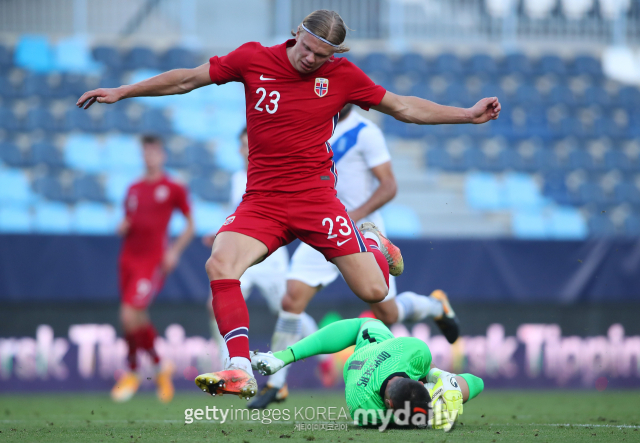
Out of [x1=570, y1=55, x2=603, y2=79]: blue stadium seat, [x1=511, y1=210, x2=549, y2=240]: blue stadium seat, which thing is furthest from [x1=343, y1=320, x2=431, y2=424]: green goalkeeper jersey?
[x1=570, y1=55, x2=603, y2=79]: blue stadium seat

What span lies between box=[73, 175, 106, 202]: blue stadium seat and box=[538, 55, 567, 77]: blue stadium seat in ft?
26.2

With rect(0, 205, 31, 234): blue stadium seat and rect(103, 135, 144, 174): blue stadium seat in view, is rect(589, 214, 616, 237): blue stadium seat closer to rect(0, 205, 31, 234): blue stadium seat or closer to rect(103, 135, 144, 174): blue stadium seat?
rect(103, 135, 144, 174): blue stadium seat

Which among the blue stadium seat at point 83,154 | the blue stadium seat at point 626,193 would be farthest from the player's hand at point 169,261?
the blue stadium seat at point 626,193

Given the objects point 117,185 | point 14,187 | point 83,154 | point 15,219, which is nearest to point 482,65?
point 117,185

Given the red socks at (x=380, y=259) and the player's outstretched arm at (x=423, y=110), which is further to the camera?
the red socks at (x=380, y=259)

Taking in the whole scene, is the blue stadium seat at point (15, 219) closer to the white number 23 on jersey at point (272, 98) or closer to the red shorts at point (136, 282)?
the red shorts at point (136, 282)

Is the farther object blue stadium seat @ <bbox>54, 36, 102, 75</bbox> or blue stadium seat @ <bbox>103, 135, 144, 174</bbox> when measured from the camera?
blue stadium seat @ <bbox>54, 36, 102, 75</bbox>

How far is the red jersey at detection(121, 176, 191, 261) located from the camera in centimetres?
845

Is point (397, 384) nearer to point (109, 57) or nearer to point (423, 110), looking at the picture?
point (423, 110)

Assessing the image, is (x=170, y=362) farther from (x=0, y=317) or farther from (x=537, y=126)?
(x=537, y=126)

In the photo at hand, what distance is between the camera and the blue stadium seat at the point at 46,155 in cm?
1145

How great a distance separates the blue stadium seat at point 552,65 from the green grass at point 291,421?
24.1 ft

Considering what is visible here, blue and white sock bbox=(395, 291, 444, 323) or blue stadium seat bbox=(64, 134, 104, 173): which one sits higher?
blue stadium seat bbox=(64, 134, 104, 173)

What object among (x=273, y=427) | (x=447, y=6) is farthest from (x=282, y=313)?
(x=447, y=6)
